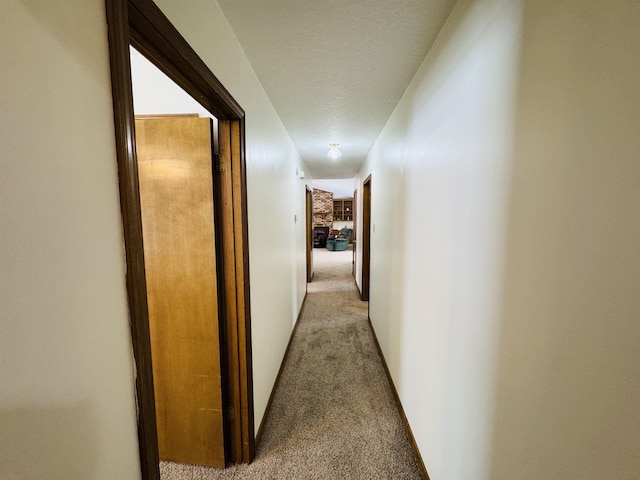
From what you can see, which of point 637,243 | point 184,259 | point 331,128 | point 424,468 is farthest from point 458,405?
point 331,128

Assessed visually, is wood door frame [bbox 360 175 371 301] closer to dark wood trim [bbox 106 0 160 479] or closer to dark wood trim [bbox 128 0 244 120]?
dark wood trim [bbox 128 0 244 120]

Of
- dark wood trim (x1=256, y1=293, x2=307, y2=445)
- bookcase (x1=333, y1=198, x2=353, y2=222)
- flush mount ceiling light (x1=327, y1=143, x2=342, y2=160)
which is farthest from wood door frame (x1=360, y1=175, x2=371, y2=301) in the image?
bookcase (x1=333, y1=198, x2=353, y2=222)

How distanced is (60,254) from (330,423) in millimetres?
1949

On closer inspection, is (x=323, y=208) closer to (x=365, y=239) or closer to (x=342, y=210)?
(x=342, y=210)

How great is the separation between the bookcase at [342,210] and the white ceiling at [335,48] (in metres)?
9.40

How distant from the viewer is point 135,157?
2.02ft

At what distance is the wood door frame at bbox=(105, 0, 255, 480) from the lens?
1.88 ft

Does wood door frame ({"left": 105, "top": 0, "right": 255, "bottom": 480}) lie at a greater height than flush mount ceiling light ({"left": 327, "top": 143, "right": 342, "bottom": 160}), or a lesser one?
lesser

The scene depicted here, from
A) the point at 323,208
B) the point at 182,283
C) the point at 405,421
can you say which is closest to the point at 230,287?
the point at 182,283

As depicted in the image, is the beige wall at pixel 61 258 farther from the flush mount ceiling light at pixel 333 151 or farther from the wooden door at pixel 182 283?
the flush mount ceiling light at pixel 333 151

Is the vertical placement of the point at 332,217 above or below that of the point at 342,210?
below

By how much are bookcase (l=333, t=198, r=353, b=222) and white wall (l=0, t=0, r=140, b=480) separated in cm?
1128

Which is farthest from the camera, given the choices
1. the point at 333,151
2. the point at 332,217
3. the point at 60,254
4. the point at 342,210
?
the point at 342,210

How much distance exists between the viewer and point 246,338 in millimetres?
1454
